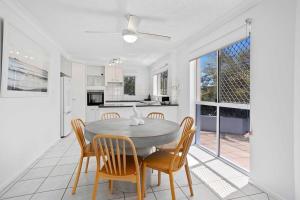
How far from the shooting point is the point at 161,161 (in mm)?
1849

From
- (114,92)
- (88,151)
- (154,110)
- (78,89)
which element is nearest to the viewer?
(88,151)

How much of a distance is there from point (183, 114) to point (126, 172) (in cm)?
268

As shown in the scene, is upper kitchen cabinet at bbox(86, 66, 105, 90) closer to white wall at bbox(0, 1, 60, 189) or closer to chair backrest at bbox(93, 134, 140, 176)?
white wall at bbox(0, 1, 60, 189)

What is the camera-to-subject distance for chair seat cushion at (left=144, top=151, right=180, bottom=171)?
174 centimetres

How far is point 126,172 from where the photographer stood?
162 centimetres

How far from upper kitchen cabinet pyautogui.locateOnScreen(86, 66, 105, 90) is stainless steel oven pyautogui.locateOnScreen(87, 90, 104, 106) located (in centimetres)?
32

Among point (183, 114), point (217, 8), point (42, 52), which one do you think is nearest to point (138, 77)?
point (183, 114)

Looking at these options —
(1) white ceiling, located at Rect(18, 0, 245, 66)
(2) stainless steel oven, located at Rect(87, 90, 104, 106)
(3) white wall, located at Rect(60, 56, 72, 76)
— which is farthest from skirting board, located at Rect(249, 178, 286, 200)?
(2) stainless steel oven, located at Rect(87, 90, 104, 106)

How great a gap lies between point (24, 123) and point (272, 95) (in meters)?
3.43

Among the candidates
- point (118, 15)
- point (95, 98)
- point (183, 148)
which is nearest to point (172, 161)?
point (183, 148)

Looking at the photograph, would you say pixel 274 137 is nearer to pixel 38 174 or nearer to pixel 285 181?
pixel 285 181

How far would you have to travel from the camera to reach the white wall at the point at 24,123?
6.94ft

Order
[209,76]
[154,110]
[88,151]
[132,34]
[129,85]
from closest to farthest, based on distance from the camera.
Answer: [88,151], [132,34], [209,76], [154,110], [129,85]

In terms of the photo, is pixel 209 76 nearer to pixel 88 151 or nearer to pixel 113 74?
pixel 88 151
